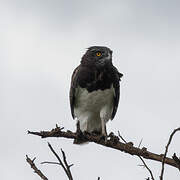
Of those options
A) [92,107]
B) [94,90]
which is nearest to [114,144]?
[94,90]

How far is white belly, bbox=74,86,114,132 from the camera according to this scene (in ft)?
33.2

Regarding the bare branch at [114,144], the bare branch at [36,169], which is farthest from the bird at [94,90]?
the bare branch at [36,169]

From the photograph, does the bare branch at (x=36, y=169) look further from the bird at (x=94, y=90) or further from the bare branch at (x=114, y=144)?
the bird at (x=94, y=90)

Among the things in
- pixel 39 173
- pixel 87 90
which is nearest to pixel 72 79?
pixel 87 90

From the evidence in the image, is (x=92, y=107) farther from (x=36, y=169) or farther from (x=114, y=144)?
(x=36, y=169)

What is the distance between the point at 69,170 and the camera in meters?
3.96

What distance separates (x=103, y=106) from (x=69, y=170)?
6.50 meters

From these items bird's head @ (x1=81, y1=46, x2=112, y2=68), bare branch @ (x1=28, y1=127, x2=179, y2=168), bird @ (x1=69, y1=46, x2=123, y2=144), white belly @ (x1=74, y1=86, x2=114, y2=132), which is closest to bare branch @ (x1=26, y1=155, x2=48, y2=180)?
bare branch @ (x1=28, y1=127, x2=179, y2=168)

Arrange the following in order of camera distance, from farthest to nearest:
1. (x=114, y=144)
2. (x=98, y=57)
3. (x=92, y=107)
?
1. (x=92, y=107)
2. (x=98, y=57)
3. (x=114, y=144)

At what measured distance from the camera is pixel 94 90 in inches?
394

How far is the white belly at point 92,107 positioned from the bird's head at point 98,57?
0.64 m

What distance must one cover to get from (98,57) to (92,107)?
1227 mm

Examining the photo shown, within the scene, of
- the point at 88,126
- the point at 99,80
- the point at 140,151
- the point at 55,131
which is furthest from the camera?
the point at 88,126

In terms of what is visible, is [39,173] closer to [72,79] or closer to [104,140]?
[104,140]
